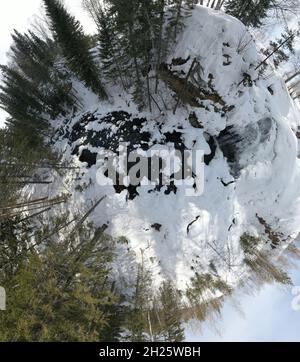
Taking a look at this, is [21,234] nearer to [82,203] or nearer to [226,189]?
[82,203]

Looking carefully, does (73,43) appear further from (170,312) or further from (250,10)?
(170,312)

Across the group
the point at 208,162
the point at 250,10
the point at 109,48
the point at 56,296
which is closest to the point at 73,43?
the point at 109,48

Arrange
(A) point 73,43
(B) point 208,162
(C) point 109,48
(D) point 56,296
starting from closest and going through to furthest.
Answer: (D) point 56,296 < (A) point 73,43 < (C) point 109,48 < (B) point 208,162

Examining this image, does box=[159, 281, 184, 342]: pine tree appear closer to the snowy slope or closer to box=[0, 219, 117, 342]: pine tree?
the snowy slope

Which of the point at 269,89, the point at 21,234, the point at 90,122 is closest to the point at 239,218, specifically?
the point at 269,89

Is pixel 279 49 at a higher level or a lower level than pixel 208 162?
higher

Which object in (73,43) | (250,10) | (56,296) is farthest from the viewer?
(250,10)

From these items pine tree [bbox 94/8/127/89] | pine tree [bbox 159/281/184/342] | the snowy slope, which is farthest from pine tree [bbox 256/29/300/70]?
pine tree [bbox 159/281/184/342]
